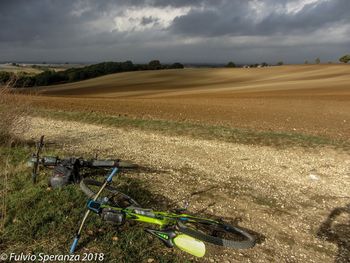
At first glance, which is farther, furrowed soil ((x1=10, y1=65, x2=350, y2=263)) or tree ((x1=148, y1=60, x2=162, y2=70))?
tree ((x1=148, y1=60, x2=162, y2=70))

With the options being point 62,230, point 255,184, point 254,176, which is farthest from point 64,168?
point 254,176

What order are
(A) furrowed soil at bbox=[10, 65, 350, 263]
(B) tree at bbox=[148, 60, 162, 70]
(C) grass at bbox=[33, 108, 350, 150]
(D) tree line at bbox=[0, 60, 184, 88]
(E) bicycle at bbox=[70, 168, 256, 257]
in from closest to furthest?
1. (E) bicycle at bbox=[70, 168, 256, 257]
2. (A) furrowed soil at bbox=[10, 65, 350, 263]
3. (C) grass at bbox=[33, 108, 350, 150]
4. (D) tree line at bbox=[0, 60, 184, 88]
5. (B) tree at bbox=[148, 60, 162, 70]

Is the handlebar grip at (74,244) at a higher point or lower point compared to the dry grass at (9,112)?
lower

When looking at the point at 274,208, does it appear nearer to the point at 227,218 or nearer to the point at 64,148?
the point at 227,218

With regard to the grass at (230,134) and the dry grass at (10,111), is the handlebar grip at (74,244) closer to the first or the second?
the dry grass at (10,111)

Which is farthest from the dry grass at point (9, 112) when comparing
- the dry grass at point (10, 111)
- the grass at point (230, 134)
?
the grass at point (230, 134)

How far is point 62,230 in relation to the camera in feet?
17.3

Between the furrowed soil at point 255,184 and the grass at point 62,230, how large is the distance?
93 centimetres

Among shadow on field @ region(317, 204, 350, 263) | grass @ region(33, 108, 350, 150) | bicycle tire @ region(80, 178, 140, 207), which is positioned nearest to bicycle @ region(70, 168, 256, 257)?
bicycle tire @ region(80, 178, 140, 207)

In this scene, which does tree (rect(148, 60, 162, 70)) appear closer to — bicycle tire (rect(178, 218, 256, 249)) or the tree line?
the tree line

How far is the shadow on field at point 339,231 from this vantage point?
5.32m

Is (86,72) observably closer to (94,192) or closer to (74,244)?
(94,192)

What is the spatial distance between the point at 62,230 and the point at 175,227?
1.87 metres

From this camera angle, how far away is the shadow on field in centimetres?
532
